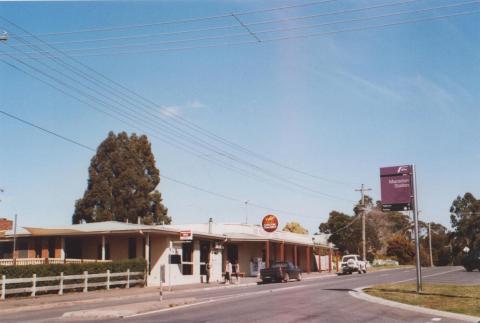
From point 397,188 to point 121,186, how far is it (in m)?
48.2

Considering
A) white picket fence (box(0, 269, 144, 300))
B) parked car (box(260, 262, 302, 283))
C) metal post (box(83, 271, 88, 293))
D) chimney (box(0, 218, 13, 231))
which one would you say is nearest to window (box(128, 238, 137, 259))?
white picket fence (box(0, 269, 144, 300))

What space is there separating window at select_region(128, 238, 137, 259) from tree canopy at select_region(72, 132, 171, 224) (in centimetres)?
2910

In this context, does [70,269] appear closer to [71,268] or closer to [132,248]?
[71,268]

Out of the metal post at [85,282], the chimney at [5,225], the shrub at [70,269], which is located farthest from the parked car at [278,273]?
A: the chimney at [5,225]

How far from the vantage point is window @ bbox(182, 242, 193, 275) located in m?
38.2

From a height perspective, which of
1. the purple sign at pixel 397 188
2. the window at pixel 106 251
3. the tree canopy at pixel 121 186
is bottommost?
the window at pixel 106 251

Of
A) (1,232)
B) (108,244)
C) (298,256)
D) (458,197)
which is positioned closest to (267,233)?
(298,256)

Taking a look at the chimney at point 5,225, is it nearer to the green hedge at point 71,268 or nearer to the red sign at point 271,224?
the green hedge at point 71,268

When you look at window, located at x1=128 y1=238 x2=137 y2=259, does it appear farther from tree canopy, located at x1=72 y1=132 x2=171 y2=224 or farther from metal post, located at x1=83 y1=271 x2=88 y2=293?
tree canopy, located at x1=72 y1=132 x2=171 y2=224

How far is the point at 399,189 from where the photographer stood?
24.8 m

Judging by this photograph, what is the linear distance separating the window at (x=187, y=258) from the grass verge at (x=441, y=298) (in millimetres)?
16948

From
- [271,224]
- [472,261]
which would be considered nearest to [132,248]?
[271,224]

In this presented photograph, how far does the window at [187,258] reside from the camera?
125 ft

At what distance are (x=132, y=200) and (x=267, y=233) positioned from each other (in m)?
23.4
